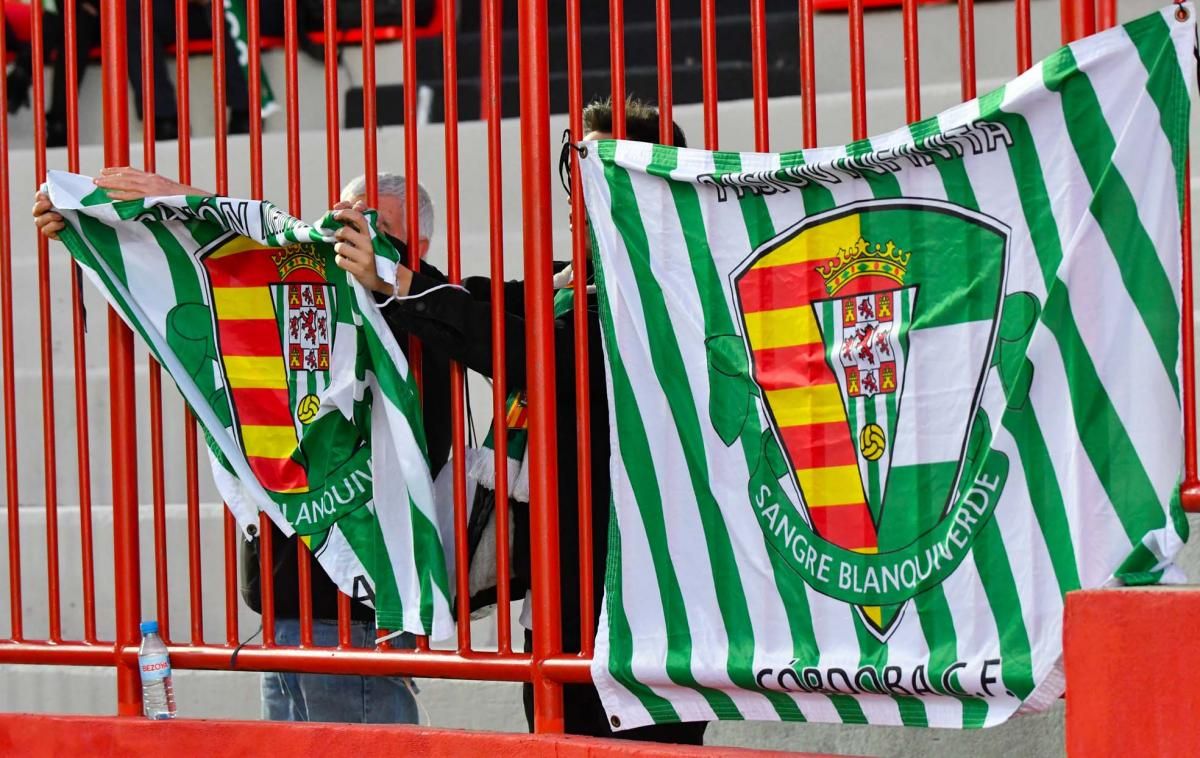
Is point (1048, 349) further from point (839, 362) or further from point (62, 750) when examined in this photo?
point (62, 750)

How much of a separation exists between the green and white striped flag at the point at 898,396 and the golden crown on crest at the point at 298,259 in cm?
57

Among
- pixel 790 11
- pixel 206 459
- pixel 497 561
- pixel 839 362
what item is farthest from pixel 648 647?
pixel 790 11

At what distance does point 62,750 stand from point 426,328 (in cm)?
121

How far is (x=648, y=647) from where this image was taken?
9.37 feet

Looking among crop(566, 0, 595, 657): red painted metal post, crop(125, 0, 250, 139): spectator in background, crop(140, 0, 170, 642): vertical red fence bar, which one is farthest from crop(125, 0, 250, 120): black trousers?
crop(566, 0, 595, 657): red painted metal post

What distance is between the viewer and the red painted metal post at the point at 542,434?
3.00 meters

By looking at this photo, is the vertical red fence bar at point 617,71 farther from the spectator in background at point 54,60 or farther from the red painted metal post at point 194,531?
the spectator in background at point 54,60

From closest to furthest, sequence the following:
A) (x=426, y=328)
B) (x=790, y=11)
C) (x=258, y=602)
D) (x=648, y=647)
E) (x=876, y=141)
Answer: (x=876, y=141) → (x=648, y=647) → (x=426, y=328) → (x=258, y=602) → (x=790, y=11)

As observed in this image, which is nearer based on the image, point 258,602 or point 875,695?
point 875,695

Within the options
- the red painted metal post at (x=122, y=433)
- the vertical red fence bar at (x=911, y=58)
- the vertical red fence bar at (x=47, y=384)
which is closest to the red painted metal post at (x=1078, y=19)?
the vertical red fence bar at (x=911, y=58)

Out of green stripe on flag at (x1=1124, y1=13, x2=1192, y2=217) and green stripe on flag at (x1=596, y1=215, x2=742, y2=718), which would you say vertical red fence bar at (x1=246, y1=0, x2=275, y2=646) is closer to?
green stripe on flag at (x1=596, y1=215, x2=742, y2=718)

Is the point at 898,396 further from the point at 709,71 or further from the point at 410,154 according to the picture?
the point at 410,154

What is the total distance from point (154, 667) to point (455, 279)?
1.02m

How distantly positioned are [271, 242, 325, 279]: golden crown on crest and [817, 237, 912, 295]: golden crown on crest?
103 centimetres
